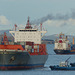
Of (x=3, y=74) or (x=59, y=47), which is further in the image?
(x=59, y=47)

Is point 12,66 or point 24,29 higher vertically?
point 24,29

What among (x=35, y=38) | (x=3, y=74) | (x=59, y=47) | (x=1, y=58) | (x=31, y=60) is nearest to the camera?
(x=3, y=74)

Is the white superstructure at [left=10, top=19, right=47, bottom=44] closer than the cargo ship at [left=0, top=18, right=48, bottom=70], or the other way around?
the cargo ship at [left=0, top=18, right=48, bottom=70]

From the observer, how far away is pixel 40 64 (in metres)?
88.0

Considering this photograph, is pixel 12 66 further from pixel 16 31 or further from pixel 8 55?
pixel 16 31

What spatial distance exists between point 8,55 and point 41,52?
15184 millimetres

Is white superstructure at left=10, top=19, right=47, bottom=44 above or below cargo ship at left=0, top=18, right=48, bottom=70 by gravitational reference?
above

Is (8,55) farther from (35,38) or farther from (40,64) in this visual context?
(35,38)

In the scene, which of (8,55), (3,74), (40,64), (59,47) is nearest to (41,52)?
(40,64)

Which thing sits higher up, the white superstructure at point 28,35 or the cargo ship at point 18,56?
the white superstructure at point 28,35

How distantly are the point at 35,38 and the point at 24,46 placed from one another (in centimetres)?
1458

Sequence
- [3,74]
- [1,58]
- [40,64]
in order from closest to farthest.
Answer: [3,74] < [1,58] < [40,64]

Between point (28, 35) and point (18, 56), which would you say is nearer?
point (18, 56)

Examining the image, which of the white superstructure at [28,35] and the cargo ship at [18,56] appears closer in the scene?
the cargo ship at [18,56]
